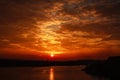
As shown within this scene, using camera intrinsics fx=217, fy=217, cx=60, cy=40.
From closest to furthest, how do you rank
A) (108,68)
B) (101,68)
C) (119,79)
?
(119,79), (108,68), (101,68)

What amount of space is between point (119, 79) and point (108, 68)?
3883 cm

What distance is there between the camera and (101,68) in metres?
110

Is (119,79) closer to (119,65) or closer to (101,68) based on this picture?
(119,65)

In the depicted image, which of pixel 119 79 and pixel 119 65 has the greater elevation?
pixel 119 65

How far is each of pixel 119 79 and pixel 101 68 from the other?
5104cm

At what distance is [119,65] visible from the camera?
89188 mm

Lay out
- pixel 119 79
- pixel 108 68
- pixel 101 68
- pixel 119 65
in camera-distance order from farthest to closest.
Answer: pixel 101 68 → pixel 108 68 → pixel 119 65 → pixel 119 79

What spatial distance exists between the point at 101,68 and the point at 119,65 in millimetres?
21945

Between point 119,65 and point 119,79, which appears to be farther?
point 119,65

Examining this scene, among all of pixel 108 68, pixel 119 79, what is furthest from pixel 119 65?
pixel 119 79

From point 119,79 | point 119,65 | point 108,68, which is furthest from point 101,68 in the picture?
point 119,79

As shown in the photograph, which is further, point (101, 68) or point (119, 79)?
point (101, 68)

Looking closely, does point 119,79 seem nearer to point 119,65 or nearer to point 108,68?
point 119,65

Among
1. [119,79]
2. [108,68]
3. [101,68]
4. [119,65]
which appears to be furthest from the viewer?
[101,68]
